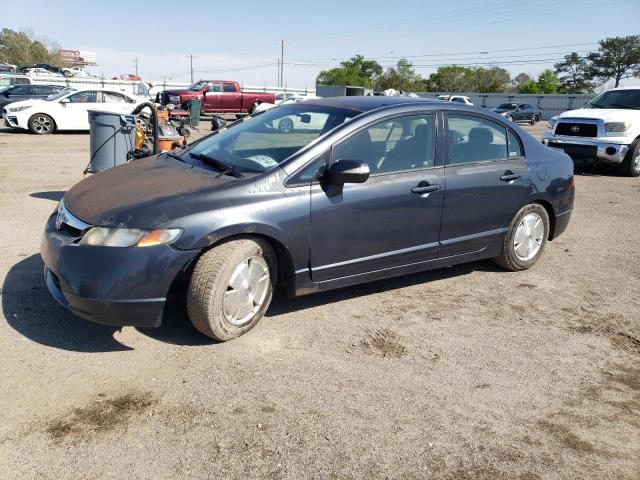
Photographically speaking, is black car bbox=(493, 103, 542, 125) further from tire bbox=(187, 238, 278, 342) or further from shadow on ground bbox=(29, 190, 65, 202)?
tire bbox=(187, 238, 278, 342)

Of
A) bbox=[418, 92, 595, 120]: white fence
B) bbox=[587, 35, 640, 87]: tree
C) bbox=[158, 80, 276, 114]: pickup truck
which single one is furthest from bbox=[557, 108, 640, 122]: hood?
bbox=[587, 35, 640, 87]: tree

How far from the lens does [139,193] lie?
3732mm

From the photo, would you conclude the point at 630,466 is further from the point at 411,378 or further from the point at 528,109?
the point at 528,109

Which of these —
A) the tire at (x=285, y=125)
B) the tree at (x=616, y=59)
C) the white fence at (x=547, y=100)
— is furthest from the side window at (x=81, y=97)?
the tree at (x=616, y=59)

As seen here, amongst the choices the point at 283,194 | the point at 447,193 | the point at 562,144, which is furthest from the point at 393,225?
the point at 562,144

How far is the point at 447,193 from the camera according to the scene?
459 centimetres

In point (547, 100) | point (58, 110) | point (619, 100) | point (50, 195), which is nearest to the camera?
point (50, 195)

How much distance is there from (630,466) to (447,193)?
2404 mm

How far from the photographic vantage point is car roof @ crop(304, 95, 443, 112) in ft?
14.7

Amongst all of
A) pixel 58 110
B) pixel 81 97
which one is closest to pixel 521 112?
pixel 81 97

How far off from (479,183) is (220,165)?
2184 mm

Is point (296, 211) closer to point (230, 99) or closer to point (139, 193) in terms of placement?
point (139, 193)

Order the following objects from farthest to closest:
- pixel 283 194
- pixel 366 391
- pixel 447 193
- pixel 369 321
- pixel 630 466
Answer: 1. pixel 447 193
2. pixel 369 321
3. pixel 283 194
4. pixel 366 391
5. pixel 630 466

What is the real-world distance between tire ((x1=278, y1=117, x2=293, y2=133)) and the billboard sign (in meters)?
123
